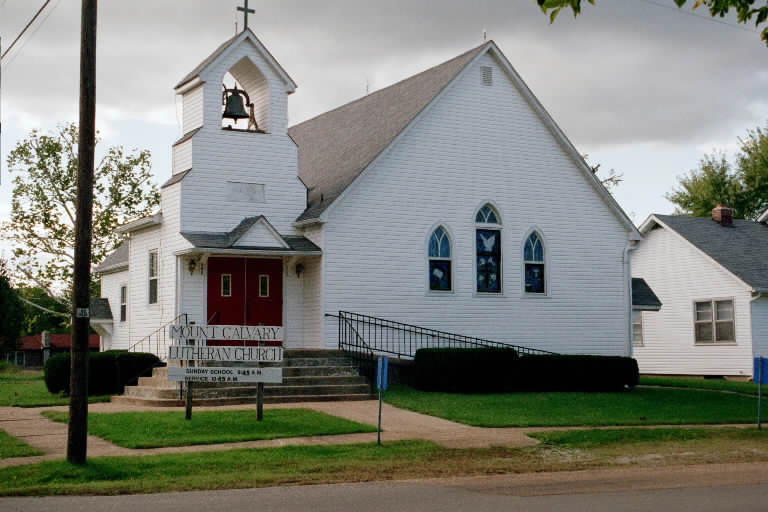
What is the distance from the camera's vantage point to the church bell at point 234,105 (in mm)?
25828

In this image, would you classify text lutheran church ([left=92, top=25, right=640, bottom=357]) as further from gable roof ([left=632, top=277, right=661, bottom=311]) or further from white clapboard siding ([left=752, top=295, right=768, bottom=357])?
white clapboard siding ([left=752, top=295, right=768, bottom=357])

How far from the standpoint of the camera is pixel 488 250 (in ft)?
91.1

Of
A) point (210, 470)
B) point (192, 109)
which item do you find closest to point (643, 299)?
point (192, 109)

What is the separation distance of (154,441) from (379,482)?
15.0 feet

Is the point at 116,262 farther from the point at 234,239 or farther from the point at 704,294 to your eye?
the point at 704,294

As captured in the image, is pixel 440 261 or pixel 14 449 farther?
pixel 440 261

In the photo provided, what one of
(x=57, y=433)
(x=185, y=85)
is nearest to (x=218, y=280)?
(x=185, y=85)

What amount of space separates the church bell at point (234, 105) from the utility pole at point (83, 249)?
11.8 meters

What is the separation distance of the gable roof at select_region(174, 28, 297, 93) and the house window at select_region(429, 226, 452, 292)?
550 cm

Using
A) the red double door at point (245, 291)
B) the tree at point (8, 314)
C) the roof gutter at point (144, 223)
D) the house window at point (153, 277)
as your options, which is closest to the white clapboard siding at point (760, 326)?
the red double door at point (245, 291)

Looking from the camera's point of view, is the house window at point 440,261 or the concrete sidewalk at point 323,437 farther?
the house window at point 440,261

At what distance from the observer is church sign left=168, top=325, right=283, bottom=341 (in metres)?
19.0

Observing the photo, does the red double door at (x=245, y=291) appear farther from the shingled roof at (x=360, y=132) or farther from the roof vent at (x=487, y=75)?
the roof vent at (x=487, y=75)

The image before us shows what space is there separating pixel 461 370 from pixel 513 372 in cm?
169
